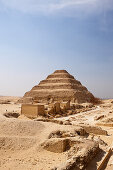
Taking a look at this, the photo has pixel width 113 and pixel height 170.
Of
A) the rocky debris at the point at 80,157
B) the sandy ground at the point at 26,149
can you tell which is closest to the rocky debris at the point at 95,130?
the sandy ground at the point at 26,149

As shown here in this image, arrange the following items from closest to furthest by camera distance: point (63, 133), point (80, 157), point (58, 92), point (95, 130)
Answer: point (80, 157), point (63, 133), point (95, 130), point (58, 92)

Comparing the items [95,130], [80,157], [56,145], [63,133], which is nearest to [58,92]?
[95,130]

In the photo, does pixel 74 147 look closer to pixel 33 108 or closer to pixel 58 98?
pixel 33 108

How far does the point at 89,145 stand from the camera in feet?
26.9

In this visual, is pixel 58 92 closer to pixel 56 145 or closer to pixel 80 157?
pixel 56 145

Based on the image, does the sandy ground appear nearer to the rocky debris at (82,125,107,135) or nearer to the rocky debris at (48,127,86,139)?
the rocky debris at (48,127,86,139)

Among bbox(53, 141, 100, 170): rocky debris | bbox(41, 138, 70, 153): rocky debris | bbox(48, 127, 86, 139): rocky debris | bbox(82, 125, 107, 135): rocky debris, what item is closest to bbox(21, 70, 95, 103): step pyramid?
bbox(82, 125, 107, 135): rocky debris

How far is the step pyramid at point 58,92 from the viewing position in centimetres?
4662

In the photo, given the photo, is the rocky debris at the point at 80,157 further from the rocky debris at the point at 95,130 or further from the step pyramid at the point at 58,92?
the step pyramid at the point at 58,92

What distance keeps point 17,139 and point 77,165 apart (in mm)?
3497

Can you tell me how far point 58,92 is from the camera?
1892 inches

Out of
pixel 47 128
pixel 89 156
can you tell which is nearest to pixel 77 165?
pixel 89 156

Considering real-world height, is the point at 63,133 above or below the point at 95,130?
above

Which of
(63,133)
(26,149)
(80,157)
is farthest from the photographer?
(63,133)
